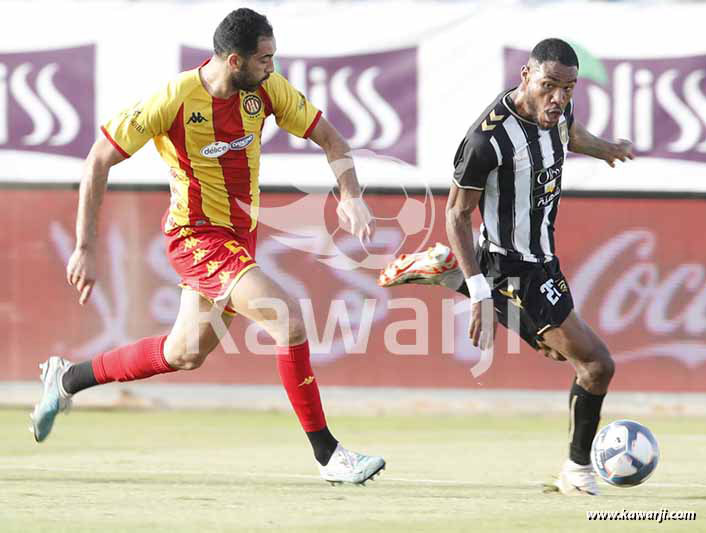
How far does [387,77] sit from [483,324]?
507cm

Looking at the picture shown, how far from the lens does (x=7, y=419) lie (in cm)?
1078

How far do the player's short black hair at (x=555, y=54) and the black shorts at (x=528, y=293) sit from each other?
1.04 meters

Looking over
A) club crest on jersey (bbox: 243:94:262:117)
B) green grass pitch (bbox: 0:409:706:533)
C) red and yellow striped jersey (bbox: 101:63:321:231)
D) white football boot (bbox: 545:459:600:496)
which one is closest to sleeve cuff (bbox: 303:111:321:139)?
red and yellow striped jersey (bbox: 101:63:321:231)

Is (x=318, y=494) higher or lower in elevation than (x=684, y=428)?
higher

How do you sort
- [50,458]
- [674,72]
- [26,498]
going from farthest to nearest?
1. [674,72]
2. [50,458]
3. [26,498]

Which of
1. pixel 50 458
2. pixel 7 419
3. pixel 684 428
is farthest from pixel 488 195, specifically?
pixel 7 419

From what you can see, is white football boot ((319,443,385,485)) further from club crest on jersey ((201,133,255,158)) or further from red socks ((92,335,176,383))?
club crest on jersey ((201,133,255,158))

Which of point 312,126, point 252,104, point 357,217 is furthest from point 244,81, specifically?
point 357,217

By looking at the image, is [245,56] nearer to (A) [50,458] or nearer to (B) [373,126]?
(A) [50,458]

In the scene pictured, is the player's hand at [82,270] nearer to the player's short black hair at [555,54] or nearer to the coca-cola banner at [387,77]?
the player's short black hair at [555,54]

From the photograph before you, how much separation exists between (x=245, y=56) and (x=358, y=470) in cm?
214

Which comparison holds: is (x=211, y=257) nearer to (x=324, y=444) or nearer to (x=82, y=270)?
(x=82, y=270)

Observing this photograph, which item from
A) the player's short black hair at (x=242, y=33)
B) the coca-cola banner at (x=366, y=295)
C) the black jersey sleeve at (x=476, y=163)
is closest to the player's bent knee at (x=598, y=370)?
the black jersey sleeve at (x=476, y=163)

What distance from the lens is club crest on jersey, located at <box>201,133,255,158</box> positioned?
694 centimetres
